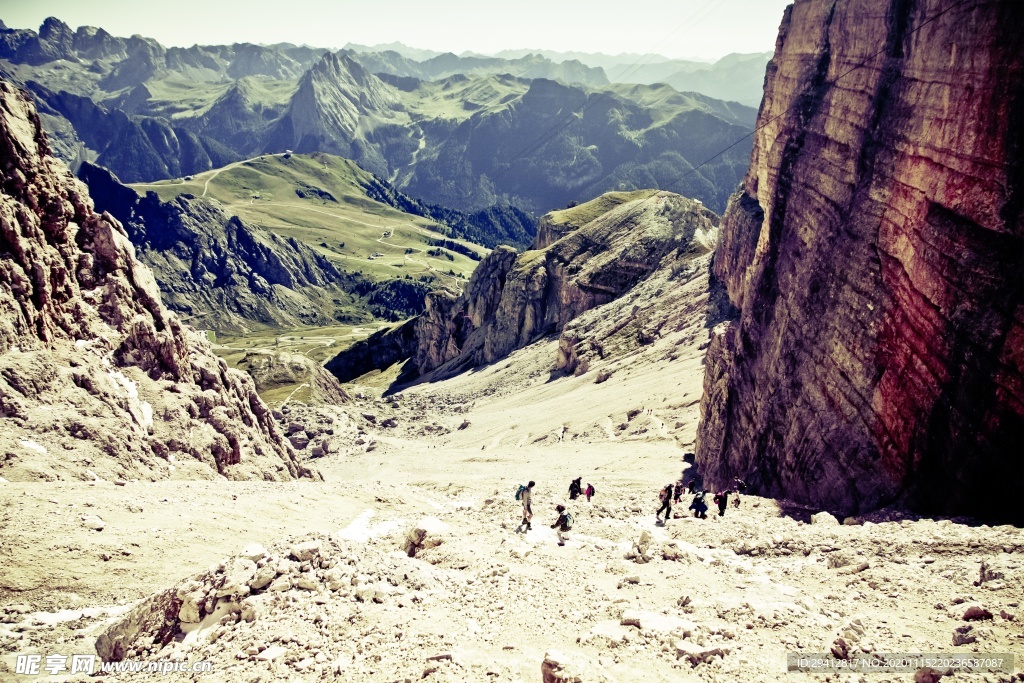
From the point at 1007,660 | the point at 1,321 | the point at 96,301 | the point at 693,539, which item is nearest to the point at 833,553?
the point at 693,539

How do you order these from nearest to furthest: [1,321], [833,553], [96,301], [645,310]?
[833,553] < [1,321] < [96,301] < [645,310]

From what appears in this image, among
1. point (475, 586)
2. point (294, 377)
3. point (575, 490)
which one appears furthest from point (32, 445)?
point (294, 377)

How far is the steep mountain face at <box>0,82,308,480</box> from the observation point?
28.7 m

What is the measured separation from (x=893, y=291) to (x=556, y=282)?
95.6 meters

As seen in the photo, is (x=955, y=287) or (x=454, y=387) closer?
(x=955, y=287)

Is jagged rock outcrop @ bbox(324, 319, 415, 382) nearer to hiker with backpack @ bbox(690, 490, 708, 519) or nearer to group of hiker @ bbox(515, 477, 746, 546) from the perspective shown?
group of hiker @ bbox(515, 477, 746, 546)

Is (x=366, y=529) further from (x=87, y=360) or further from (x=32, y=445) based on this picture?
(x=87, y=360)

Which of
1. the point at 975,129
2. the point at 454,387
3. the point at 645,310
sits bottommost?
the point at 454,387

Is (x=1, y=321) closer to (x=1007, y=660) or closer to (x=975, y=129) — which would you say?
(x=1007, y=660)

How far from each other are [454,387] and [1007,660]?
339 ft

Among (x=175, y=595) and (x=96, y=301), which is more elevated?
(x=96, y=301)

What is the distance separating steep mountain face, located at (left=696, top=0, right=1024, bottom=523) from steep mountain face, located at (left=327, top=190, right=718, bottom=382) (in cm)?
4895

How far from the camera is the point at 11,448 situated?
25.9 metres

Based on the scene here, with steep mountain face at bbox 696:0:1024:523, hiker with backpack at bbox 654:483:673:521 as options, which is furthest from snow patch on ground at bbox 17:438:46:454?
steep mountain face at bbox 696:0:1024:523
